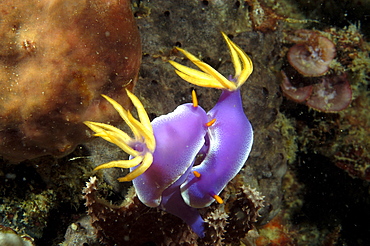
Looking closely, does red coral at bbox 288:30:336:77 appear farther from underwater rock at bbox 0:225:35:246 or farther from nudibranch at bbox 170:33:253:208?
underwater rock at bbox 0:225:35:246

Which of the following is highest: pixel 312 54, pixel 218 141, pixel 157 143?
pixel 157 143

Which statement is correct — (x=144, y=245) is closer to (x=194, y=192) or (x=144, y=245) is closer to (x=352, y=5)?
(x=194, y=192)

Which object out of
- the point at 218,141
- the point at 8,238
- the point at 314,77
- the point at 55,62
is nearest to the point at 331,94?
the point at 314,77

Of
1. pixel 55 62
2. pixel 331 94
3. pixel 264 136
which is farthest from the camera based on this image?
pixel 331 94

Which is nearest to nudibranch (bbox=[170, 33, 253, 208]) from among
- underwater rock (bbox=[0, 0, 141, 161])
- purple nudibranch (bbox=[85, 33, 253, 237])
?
purple nudibranch (bbox=[85, 33, 253, 237])

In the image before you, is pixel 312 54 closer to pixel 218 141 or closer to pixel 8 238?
pixel 218 141

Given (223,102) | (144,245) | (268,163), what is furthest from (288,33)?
(144,245)

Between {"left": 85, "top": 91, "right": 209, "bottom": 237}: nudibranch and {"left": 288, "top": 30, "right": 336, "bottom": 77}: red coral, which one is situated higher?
{"left": 85, "top": 91, "right": 209, "bottom": 237}: nudibranch

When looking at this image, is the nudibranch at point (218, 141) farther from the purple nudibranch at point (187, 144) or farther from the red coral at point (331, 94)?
the red coral at point (331, 94)
